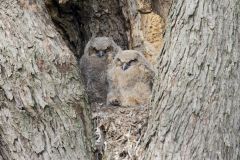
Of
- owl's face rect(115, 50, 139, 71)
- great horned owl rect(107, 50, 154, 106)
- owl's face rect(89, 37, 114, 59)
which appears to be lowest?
great horned owl rect(107, 50, 154, 106)

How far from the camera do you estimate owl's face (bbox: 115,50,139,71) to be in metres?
5.38

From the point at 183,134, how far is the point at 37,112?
0.98m

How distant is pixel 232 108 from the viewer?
11.6ft

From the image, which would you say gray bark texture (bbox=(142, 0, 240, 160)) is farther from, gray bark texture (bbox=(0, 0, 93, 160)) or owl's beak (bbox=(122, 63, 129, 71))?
owl's beak (bbox=(122, 63, 129, 71))

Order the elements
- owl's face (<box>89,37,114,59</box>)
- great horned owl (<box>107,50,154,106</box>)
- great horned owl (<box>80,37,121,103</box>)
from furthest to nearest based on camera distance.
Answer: owl's face (<box>89,37,114,59</box>), great horned owl (<box>80,37,121,103</box>), great horned owl (<box>107,50,154,106</box>)

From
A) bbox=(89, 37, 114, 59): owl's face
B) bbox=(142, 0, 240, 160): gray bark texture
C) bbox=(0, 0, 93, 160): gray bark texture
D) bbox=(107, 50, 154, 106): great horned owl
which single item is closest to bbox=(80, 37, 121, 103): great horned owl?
bbox=(89, 37, 114, 59): owl's face

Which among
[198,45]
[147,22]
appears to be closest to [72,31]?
[147,22]

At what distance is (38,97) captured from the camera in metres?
3.64

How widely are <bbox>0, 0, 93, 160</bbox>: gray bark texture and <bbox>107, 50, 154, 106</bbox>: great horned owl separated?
58.3 inches

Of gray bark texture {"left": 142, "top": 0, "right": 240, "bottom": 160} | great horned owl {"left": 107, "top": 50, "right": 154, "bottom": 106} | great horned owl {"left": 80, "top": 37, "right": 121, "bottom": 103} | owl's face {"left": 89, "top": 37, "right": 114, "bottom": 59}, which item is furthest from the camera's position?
owl's face {"left": 89, "top": 37, "right": 114, "bottom": 59}

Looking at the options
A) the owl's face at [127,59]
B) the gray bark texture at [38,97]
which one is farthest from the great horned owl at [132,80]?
the gray bark texture at [38,97]

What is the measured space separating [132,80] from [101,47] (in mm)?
702

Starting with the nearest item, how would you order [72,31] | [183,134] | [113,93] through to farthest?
[183,134] < [113,93] < [72,31]

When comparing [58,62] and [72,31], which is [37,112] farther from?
[72,31]
